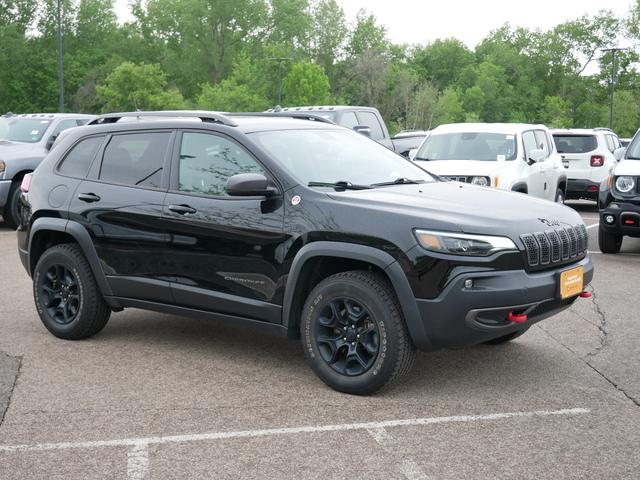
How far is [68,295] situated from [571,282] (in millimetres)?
3650

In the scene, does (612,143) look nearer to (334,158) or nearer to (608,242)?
(608,242)

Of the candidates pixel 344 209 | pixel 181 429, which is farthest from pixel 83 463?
pixel 344 209

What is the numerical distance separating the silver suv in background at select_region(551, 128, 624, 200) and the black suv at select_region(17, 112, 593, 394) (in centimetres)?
1215

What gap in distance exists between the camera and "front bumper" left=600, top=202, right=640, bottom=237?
1053cm

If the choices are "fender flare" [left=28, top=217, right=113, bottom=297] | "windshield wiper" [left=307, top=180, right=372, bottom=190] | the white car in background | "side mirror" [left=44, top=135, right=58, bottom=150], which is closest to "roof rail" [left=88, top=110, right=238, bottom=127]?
"windshield wiper" [left=307, top=180, right=372, bottom=190]

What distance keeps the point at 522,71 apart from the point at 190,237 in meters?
101

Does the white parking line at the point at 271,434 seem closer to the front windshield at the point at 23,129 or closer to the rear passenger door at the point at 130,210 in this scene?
the rear passenger door at the point at 130,210

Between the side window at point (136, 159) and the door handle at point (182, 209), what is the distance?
272 millimetres

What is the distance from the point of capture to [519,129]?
13.3 m

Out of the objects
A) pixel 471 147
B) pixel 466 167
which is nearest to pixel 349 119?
pixel 471 147

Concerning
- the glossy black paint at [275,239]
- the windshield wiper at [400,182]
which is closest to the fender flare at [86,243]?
the glossy black paint at [275,239]

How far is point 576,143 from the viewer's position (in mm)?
18156

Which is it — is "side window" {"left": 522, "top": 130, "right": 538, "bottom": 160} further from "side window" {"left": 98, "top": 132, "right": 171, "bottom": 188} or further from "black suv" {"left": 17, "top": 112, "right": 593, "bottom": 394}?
"side window" {"left": 98, "top": 132, "right": 171, "bottom": 188}

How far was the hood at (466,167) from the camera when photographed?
476 inches
